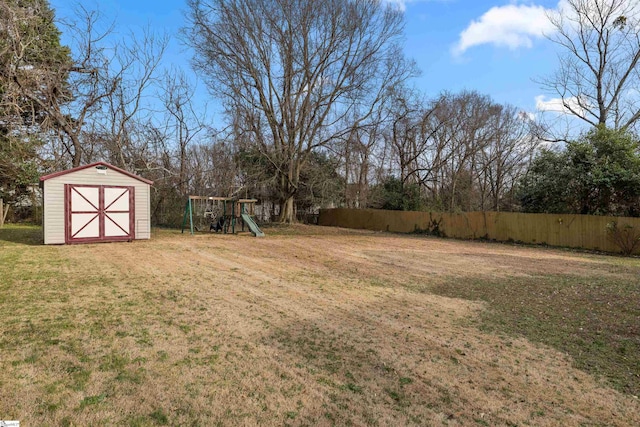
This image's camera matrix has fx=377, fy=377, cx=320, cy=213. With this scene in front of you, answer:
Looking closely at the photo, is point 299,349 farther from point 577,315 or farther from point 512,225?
point 512,225

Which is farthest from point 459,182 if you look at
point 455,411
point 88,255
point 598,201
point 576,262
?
point 455,411

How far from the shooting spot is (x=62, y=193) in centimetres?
1142

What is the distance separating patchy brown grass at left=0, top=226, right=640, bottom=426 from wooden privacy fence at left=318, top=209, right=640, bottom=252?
7.78 m

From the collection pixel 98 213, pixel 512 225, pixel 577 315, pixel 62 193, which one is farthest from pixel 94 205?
pixel 512 225

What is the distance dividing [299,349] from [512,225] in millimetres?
15673

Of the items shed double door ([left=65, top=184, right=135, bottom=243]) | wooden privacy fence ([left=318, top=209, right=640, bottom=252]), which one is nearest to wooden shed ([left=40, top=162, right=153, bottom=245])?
shed double door ([left=65, top=184, right=135, bottom=243])

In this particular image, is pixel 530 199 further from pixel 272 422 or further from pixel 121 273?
pixel 272 422

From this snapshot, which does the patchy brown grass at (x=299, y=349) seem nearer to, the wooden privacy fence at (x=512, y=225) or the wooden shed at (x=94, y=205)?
the wooden shed at (x=94, y=205)

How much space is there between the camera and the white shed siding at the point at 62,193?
11.2m

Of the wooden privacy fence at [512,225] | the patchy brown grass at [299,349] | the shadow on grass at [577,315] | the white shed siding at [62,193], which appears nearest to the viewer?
the patchy brown grass at [299,349]

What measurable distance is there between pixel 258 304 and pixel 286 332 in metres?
1.19

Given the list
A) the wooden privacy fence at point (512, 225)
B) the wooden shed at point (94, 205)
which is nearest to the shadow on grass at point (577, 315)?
the wooden privacy fence at point (512, 225)

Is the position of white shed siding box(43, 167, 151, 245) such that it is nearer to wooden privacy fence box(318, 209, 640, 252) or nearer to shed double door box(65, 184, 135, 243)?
shed double door box(65, 184, 135, 243)

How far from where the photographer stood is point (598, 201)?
14.9m
